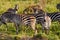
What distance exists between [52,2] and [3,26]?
6773 millimetres

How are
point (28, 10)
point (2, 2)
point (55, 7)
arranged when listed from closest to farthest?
1. point (28, 10)
2. point (55, 7)
3. point (2, 2)

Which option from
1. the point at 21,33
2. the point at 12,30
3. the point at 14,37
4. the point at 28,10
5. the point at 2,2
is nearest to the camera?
the point at 14,37

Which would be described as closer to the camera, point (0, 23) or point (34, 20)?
point (34, 20)

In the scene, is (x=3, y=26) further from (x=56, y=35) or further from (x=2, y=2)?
(x=2, y=2)

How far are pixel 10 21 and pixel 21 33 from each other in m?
1.17

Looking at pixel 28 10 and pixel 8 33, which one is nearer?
pixel 8 33

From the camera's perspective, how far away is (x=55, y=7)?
15258 millimetres

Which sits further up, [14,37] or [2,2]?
[2,2]

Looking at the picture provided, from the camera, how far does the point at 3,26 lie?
10898 mm

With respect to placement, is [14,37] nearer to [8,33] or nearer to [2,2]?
[8,33]

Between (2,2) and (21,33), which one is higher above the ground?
(2,2)

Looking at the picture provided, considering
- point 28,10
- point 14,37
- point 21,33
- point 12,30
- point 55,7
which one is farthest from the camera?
point 55,7

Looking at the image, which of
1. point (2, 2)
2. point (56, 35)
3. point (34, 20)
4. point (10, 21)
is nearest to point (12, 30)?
point (10, 21)

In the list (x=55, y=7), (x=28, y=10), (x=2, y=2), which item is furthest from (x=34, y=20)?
(x=2, y=2)
